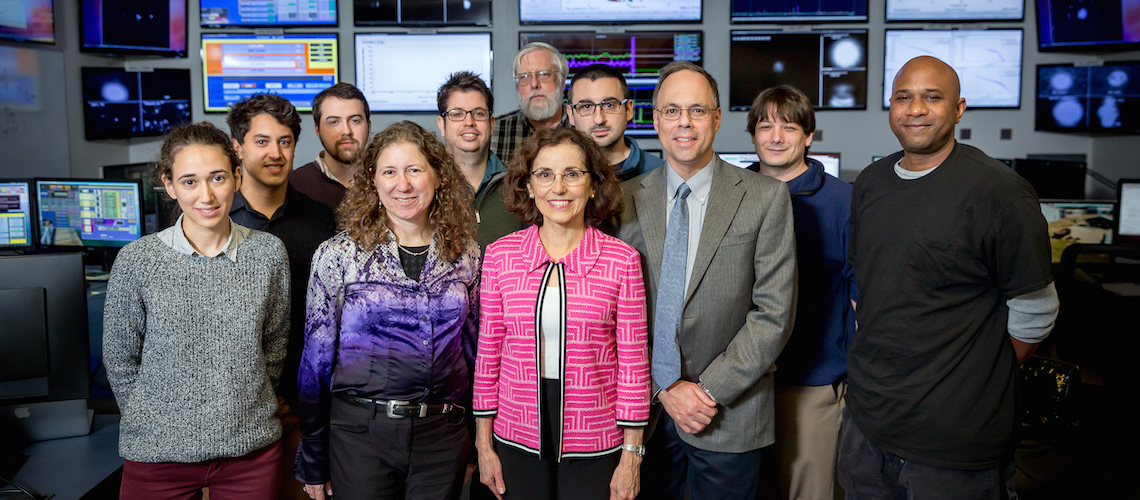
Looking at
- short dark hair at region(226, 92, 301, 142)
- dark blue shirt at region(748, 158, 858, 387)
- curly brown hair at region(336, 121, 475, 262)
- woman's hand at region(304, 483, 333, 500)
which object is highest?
short dark hair at region(226, 92, 301, 142)

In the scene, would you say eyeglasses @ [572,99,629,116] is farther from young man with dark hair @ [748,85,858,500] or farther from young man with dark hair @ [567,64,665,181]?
young man with dark hair @ [748,85,858,500]

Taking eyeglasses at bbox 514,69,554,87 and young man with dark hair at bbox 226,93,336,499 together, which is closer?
young man with dark hair at bbox 226,93,336,499

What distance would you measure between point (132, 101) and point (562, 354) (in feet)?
11.7

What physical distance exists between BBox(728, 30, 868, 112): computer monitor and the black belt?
308 centimetres

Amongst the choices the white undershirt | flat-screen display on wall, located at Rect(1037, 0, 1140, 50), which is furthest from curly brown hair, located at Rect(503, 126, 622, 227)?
flat-screen display on wall, located at Rect(1037, 0, 1140, 50)

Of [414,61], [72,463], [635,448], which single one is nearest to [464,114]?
[635,448]

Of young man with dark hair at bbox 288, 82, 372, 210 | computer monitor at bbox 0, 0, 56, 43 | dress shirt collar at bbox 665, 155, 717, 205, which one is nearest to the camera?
dress shirt collar at bbox 665, 155, 717, 205

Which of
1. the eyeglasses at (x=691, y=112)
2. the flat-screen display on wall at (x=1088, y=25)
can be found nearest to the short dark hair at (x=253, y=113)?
the eyeglasses at (x=691, y=112)

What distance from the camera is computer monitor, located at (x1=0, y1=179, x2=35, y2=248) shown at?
11.5 feet

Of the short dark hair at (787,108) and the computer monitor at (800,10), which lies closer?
the short dark hair at (787,108)

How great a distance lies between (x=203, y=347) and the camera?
1661 mm

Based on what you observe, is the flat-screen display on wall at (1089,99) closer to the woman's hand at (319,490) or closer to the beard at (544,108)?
the beard at (544,108)

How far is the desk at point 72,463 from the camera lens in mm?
1877

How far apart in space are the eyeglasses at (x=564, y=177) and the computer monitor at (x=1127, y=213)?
349cm
